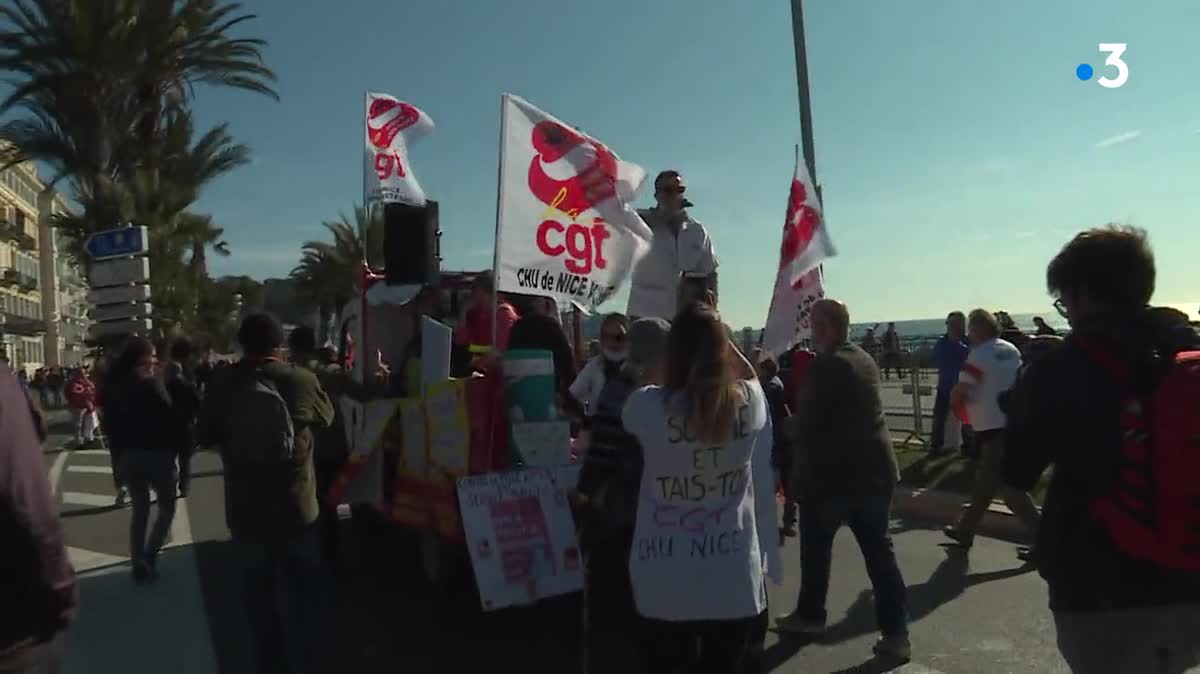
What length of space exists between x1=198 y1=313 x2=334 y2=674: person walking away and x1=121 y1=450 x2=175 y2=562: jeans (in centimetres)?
281

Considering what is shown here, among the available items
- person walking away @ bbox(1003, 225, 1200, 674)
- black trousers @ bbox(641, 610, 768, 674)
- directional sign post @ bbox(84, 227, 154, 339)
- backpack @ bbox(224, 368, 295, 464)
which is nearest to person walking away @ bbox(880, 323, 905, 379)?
directional sign post @ bbox(84, 227, 154, 339)

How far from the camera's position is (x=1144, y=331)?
2332mm

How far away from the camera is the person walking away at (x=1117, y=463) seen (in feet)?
7.17

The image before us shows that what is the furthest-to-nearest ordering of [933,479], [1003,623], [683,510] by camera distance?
1. [933,479]
2. [1003,623]
3. [683,510]

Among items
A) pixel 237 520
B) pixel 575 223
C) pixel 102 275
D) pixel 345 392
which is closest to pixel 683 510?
pixel 237 520

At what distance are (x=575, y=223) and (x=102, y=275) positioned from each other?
9.83 metres

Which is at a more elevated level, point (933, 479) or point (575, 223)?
point (575, 223)

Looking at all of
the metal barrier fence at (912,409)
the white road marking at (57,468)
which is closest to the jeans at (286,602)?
the metal barrier fence at (912,409)

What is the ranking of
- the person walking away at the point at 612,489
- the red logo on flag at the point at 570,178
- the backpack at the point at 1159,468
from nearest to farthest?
1. the backpack at the point at 1159,468
2. the person walking away at the point at 612,489
3. the red logo on flag at the point at 570,178

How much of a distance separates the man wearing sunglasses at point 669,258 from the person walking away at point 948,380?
18.9ft

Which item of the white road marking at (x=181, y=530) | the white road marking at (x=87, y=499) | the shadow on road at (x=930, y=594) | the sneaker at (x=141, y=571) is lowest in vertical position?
the white road marking at (x=87, y=499)

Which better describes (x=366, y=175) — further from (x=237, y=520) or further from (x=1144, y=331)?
(x=1144, y=331)

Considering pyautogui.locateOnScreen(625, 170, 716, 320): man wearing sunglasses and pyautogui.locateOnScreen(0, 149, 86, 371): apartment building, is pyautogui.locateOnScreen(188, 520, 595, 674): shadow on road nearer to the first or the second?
pyautogui.locateOnScreen(625, 170, 716, 320): man wearing sunglasses

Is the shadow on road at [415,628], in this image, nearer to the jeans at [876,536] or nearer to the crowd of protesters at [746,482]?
the crowd of protesters at [746,482]
